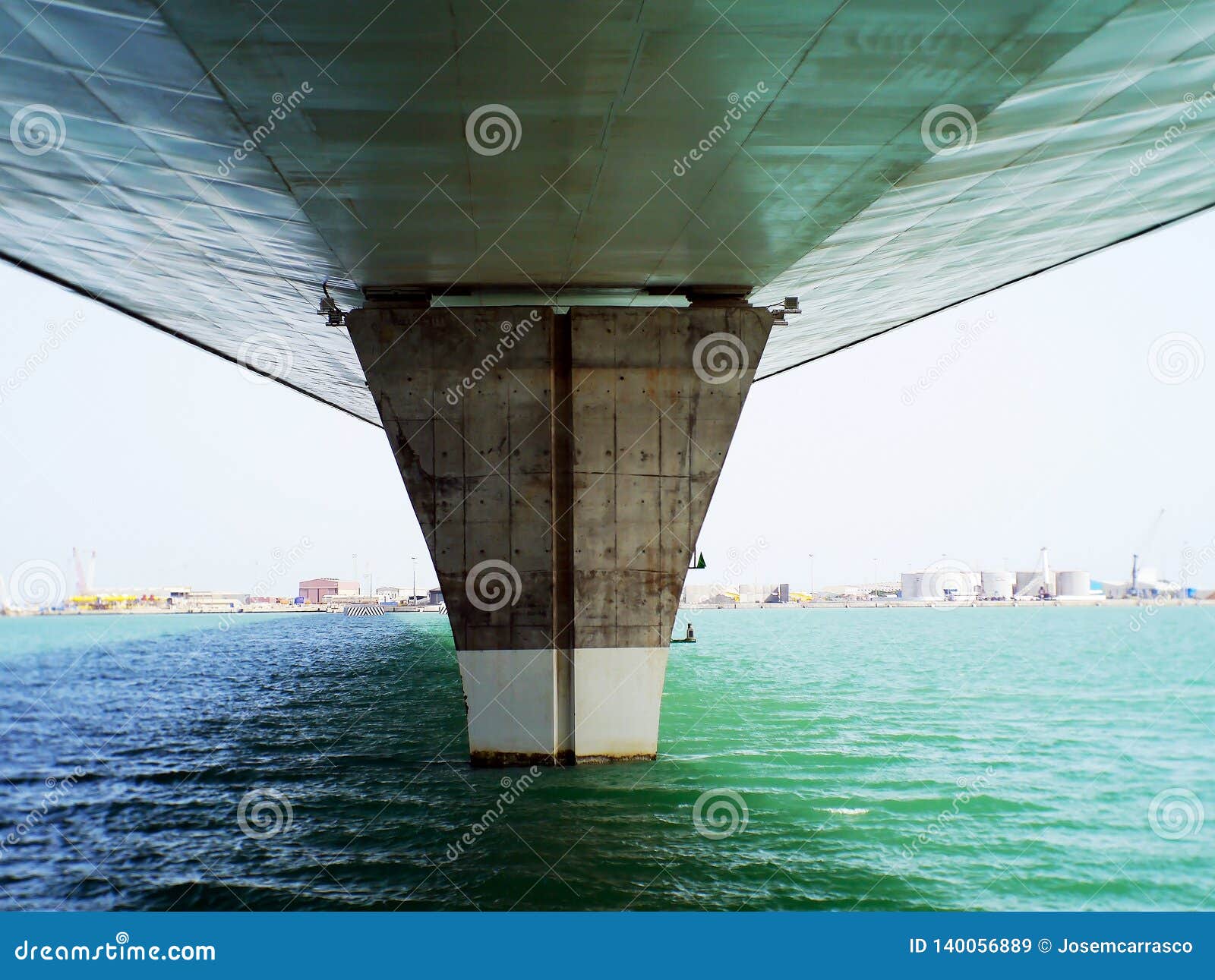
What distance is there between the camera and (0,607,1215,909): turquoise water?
433 inches

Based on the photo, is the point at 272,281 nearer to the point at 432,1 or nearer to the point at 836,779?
the point at 432,1

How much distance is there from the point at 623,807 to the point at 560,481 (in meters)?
5.74

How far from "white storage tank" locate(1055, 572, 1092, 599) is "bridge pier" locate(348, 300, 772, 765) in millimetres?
186150

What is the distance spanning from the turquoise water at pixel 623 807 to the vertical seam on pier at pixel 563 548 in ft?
3.49

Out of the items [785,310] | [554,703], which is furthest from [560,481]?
[785,310]

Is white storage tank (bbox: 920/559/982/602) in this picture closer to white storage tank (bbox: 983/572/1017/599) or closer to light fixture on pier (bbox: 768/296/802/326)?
white storage tank (bbox: 983/572/1017/599)

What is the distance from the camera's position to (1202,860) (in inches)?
564

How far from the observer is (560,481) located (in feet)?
55.2

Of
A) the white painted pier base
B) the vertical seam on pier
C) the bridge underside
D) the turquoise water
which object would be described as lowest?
the turquoise water

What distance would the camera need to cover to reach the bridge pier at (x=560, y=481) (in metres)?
16.5

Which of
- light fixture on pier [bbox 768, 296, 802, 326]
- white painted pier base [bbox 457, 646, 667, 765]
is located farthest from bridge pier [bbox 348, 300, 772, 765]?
light fixture on pier [bbox 768, 296, 802, 326]

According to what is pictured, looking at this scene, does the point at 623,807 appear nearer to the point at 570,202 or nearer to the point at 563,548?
the point at 563,548

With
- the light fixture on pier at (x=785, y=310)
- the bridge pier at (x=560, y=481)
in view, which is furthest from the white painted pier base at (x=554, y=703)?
the light fixture on pier at (x=785, y=310)

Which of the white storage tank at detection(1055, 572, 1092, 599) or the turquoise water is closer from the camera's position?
the turquoise water
